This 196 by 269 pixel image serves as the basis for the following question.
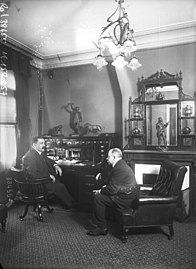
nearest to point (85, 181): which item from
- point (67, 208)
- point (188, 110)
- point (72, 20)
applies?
point (67, 208)

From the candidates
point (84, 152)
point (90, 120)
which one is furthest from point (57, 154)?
point (90, 120)

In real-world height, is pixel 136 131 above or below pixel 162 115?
below

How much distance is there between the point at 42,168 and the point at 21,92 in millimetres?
1133

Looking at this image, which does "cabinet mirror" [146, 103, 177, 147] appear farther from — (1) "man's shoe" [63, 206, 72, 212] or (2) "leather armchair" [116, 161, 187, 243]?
(1) "man's shoe" [63, 206, 72, 212]

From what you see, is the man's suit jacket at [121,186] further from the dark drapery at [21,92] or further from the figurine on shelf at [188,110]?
the figurine on shelf at [188,110]

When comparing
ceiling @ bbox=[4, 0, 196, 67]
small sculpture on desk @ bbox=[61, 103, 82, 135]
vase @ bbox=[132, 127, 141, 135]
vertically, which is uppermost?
ceiling @ bbox=[4, 0, 196, 67]

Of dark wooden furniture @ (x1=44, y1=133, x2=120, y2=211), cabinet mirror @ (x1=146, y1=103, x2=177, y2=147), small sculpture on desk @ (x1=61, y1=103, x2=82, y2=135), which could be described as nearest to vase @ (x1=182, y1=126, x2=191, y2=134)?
cabinet mirror @ (x1=146, y1=103, x2=177, y2=147)

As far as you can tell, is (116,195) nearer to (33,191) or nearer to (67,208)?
(33,191)

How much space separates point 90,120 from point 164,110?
119 centimetres

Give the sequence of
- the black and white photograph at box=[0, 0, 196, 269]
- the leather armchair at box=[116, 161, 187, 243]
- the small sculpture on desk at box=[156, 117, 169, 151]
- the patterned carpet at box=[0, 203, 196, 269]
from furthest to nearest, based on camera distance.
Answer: the small sculpture on desk at box=[156, 117, 169, 151]
the leather armchair at box=[116, 161, 187, 243]
the black and white photograph at box=[0, 0, 196, 269]
the patterned carpet at box=[0, 203, 196, 269]

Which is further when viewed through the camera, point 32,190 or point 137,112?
point 137,112

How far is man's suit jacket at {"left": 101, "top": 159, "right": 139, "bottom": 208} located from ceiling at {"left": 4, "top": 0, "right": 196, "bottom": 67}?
5.76 ft

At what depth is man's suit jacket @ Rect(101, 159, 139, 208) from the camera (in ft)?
9.34

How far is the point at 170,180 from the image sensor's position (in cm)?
297
